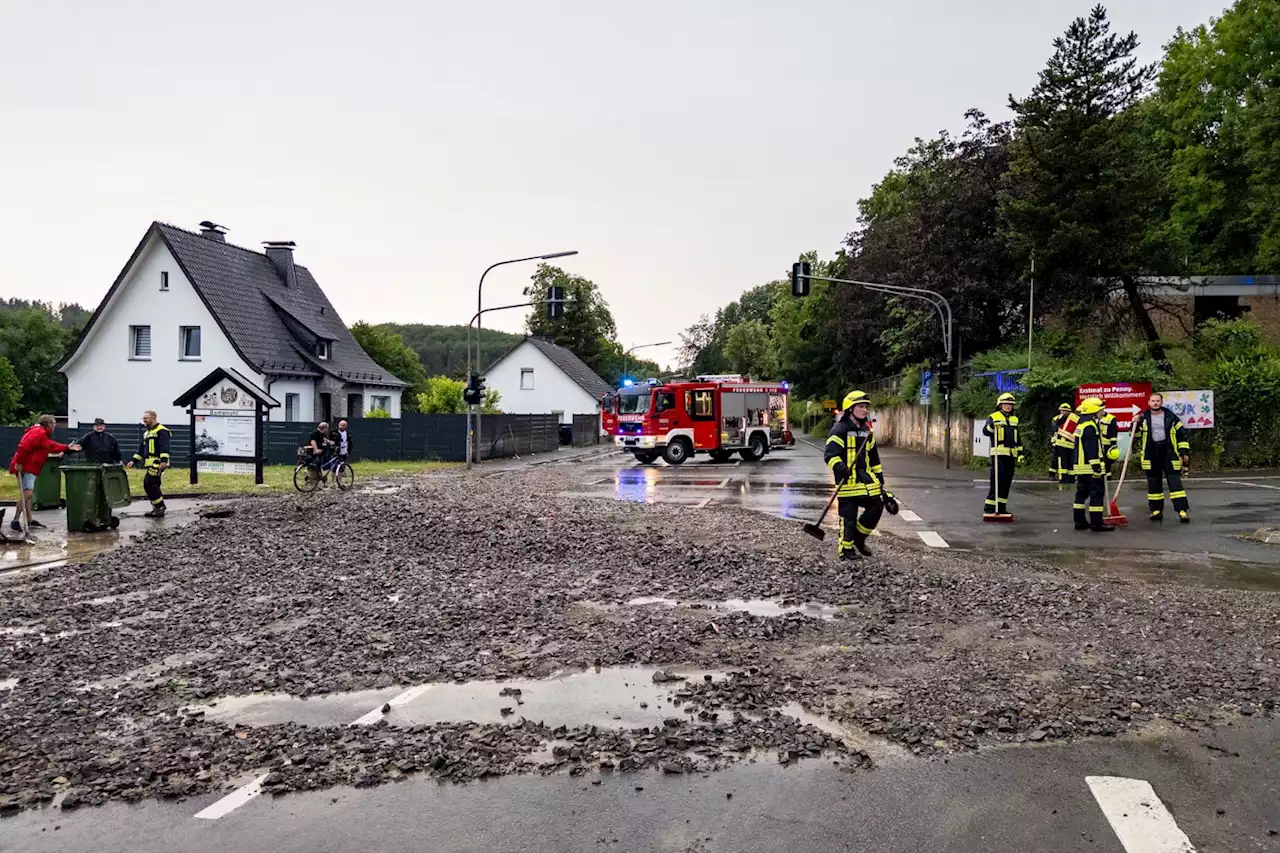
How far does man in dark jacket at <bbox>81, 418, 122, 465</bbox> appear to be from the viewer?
17297 mm

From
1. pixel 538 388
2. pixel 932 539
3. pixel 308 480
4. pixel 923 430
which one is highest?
pixel 538 388

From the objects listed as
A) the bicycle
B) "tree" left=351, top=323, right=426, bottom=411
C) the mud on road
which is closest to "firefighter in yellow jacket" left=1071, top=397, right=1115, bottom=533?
the mud on road

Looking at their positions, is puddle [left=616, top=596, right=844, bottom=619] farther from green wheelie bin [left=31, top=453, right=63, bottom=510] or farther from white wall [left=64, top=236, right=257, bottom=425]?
white wall [left=64, top=236, right=257, bottom=425]

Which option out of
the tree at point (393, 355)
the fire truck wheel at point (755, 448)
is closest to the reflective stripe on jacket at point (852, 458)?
the fire truck wheel at point (755, 448)

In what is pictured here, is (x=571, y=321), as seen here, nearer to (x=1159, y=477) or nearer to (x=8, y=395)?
(x=8, y=395)

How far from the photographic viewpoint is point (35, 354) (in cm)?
7662

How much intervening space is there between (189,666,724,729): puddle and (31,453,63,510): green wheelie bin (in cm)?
1475

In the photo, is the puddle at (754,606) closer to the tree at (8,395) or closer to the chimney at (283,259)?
the chimney at (283,259)

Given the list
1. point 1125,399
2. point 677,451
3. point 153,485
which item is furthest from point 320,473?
point 1125,399

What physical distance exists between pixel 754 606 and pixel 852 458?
303cm

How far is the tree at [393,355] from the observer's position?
83.2 metres

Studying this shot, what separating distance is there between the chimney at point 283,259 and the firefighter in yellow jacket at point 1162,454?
40.2m

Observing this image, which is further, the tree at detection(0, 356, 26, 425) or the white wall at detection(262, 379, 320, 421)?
the tree at detection(0, 356, 26, 425)

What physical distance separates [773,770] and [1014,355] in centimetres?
2808
